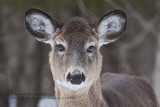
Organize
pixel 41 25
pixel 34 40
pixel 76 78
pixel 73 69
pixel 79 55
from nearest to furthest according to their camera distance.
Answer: pixel 76 78
pixel 73 69
pixel 79 55
pixel 41 25
pixel 34 40

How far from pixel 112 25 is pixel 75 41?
30.0 inches

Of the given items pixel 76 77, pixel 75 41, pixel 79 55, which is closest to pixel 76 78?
pixel 76 77

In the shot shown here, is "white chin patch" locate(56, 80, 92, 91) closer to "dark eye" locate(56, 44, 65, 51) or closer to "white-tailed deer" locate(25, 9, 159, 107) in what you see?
"white-tailed deer" locate(25, 9, 159, 107)

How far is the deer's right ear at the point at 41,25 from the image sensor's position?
7.04 metres

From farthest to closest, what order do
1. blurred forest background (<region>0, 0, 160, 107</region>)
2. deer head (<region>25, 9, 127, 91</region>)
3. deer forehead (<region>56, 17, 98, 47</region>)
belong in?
1. blurred forest background (<region>0, 0, 160, 107</region>)
2. deer forehead (<region>56, 17, 98, 47</region>)
3. deer head (<region>25, 9, 127, 91</region>)

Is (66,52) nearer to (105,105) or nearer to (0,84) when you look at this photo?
(105,105)

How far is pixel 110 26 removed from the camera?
725 cm

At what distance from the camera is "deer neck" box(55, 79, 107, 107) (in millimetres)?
6598

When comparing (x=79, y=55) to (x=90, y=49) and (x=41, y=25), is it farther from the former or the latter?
(x=41, y=25)

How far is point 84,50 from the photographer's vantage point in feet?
21.9

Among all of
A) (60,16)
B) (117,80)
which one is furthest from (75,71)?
(60,16)

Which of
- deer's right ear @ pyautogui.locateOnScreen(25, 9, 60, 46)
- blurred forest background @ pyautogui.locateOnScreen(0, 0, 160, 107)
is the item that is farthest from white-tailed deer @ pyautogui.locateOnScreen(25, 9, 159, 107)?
blurred forest background @ pyautogui.locateOnScreen(0, 0, 160, 107)

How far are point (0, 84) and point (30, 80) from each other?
96 centimetres

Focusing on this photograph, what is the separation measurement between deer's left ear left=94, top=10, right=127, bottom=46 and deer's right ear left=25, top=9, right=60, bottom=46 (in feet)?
1.74
